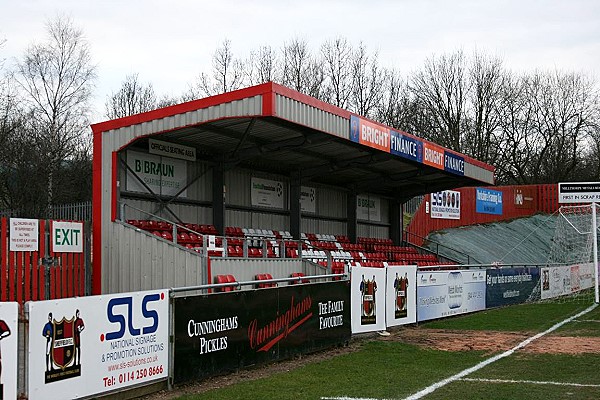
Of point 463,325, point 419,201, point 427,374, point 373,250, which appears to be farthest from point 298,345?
point 419,201

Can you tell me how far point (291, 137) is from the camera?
2058 cm

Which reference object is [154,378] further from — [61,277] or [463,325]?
[463,325]

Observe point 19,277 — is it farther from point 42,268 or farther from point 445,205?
point 445,205

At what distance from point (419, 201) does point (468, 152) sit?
2356 centimetres

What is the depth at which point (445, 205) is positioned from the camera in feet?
136

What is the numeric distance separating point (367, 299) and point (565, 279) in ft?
58.1

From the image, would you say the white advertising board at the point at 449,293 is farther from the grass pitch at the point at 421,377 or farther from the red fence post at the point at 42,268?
the red fence post at the point at 42,268

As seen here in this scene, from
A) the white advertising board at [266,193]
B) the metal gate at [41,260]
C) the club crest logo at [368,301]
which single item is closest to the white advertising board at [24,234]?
the metal gate at [41,260]

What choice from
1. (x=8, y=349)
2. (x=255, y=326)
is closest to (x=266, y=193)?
(x=255, y=326)

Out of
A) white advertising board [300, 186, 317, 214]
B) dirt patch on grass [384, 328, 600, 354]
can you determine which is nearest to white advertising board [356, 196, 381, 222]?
white advertising board [300, 186, 317, 214]

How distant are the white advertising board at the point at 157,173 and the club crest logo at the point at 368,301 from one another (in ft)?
25.1

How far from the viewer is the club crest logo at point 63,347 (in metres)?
7.44

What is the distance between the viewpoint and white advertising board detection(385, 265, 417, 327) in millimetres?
16812

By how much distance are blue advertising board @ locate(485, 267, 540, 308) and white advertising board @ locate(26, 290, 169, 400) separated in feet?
55.0
